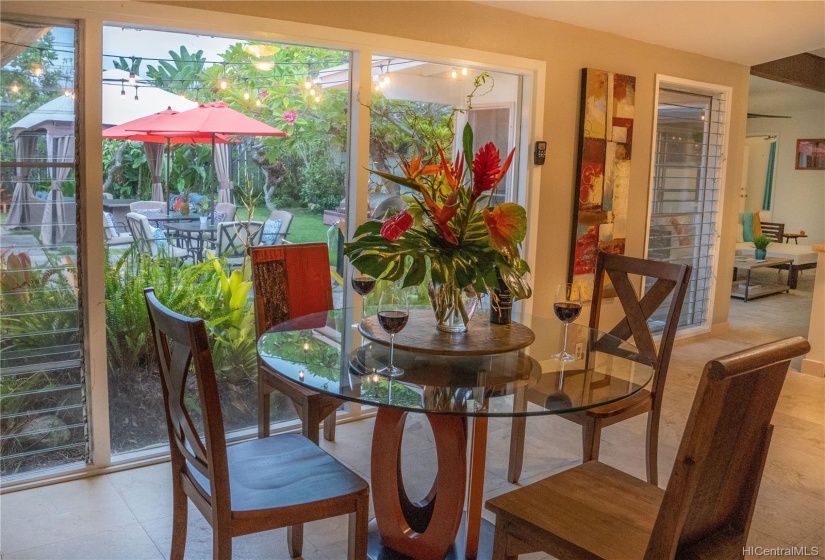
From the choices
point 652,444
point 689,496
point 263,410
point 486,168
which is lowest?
point 652,444

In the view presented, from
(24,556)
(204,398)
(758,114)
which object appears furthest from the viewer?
(758,114)

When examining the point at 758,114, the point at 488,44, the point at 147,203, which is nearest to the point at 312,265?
the point at 147,203

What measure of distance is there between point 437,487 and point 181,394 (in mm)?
811

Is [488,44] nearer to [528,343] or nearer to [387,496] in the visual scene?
[528,343]

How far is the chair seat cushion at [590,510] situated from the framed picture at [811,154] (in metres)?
9.92

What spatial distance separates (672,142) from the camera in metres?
5.34

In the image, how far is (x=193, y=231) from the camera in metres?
3.30

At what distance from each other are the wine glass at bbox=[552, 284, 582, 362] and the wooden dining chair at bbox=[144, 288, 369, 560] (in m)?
0.78

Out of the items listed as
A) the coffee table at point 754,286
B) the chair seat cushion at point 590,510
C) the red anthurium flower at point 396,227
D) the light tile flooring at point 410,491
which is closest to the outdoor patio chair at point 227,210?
the light tile flooring at point 410,491

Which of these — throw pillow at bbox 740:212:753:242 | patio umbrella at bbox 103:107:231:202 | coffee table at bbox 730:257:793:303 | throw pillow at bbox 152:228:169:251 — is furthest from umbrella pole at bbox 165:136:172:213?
throw pillow at bbox 740:212:753:242

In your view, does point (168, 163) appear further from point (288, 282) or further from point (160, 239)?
point (288, 282)

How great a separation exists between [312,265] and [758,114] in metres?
9.37

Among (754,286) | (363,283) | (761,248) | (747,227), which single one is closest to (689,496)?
(363,283)

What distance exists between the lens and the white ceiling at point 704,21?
4.19m
